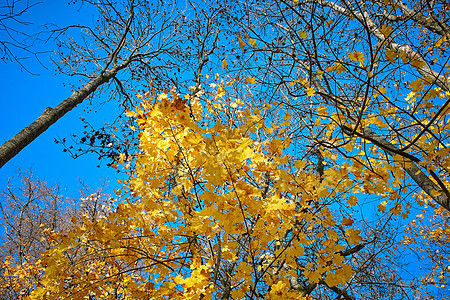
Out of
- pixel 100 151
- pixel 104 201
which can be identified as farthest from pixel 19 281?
pixel 100 151

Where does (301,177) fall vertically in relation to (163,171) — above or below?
above

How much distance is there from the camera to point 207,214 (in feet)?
4.48

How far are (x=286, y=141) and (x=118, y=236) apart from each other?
1.42 meters

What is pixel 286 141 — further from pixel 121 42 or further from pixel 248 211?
pixel 121 42

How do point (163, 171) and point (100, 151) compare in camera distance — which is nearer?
point (163, 171)

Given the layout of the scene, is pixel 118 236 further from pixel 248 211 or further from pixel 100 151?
pixel 100 151

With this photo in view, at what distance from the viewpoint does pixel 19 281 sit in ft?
23.9

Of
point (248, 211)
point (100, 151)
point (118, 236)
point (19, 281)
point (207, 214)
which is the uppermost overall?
point (100, 151)

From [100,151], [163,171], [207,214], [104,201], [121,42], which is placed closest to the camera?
[207,214]

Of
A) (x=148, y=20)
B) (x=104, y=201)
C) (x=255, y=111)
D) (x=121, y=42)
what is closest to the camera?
(x=255, y=111)

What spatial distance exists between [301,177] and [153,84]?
149 inches

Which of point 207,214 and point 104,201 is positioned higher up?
point 104,201

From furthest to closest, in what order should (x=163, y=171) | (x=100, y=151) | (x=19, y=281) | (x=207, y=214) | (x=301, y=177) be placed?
(x=19, y=281) → (x=100, y=151) → (x=163, y=171) → (x=301, y=177) → (x=207, y=214)

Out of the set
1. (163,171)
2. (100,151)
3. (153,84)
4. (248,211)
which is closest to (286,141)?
(248,211)
